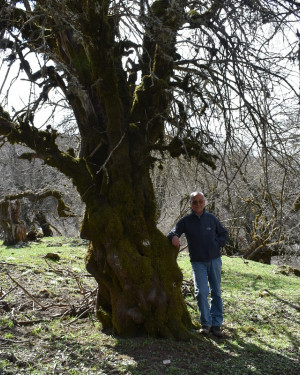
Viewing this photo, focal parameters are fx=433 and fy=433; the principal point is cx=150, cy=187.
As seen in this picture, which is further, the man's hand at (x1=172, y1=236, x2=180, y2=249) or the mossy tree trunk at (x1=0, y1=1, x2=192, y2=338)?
the man's hand at (x1=172, y1=236, x2=180, y2=249)

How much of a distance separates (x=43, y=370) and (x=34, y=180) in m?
21.8

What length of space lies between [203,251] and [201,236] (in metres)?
0.20

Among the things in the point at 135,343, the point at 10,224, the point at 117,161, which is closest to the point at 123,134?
the point at 117,161

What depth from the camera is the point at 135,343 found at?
5066 mm

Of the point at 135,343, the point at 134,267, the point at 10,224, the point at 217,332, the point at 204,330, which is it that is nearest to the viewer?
the point at 135,343

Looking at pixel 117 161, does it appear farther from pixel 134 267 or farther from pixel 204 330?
pixel 204 330

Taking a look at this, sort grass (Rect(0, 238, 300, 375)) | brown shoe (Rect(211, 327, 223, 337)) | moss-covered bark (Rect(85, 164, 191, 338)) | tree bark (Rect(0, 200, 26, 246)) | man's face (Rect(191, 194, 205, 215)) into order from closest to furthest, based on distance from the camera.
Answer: grass (Rect(0, 238, 300, 375)) → moss-covered bark (Rect(85, 164, 191, 338)) → brown shoe (Rect(211, 327, 223, 337)) → man's face (Rect(191, 194, 205, 215)) → tree bark (Rect(0, 200, 26, 246))

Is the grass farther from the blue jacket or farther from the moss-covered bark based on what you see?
the blue jacket

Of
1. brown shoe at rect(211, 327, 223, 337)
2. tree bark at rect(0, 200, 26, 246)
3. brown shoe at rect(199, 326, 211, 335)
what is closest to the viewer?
brown shoe at rect(199, 326, 211, 335)

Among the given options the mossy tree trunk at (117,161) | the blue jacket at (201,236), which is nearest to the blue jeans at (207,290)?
the blue jacket at (201,236)

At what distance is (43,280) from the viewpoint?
8.48 metres

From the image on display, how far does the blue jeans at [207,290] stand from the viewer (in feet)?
18.5

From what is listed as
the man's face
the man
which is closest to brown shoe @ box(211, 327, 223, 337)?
the man

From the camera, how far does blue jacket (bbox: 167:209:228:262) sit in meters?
5.74
